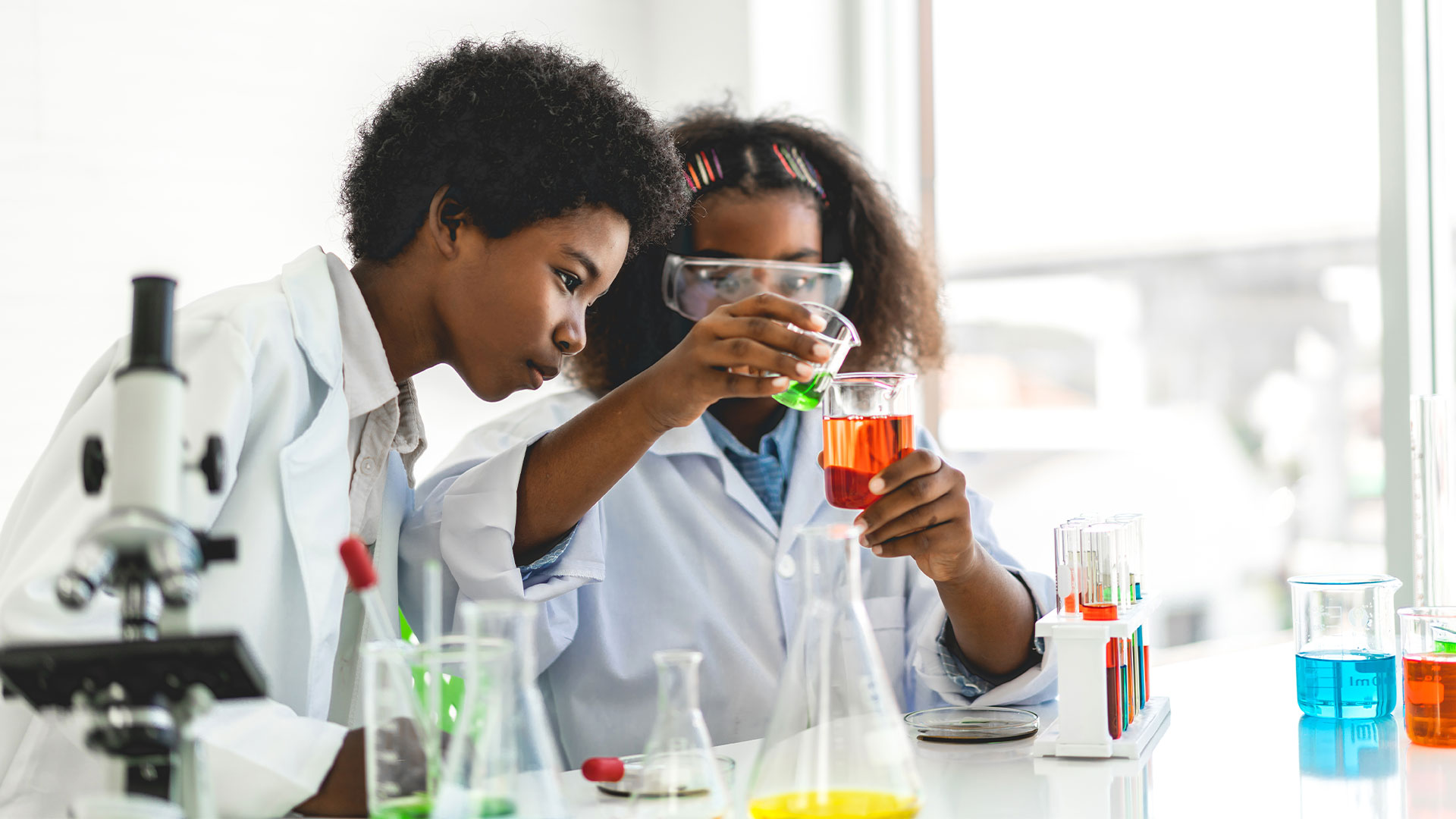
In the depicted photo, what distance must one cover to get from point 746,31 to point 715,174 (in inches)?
42.1

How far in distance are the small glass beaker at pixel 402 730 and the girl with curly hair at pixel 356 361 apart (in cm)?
15

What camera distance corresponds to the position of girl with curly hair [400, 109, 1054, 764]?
1409 mm

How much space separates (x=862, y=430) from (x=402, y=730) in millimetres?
644

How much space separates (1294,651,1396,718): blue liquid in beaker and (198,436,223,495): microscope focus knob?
135cm

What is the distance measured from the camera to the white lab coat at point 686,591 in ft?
5.38

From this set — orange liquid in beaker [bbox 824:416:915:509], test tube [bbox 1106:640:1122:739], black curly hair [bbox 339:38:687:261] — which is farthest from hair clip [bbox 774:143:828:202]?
test tube [bbox 1106:640:1122:739]

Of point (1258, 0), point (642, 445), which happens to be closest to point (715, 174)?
point (642, 445)

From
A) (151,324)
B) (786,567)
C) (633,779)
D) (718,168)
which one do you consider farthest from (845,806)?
(718,168)

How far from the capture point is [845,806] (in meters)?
0.91

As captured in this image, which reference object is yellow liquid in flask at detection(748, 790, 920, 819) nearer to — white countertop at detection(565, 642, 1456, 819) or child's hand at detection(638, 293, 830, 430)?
white countertop at detection(565, 642, 1456, 819)

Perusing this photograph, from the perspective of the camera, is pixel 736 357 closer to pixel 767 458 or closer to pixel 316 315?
pixel 316 315

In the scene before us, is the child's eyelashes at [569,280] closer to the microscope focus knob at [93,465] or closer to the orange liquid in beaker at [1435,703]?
the microscope focus knob at [93,465]

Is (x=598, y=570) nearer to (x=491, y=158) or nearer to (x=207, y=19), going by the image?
(x=491, y=158)

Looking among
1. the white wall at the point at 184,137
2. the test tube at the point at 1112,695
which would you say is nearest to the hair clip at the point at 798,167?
the white wall at the point at 184,137
